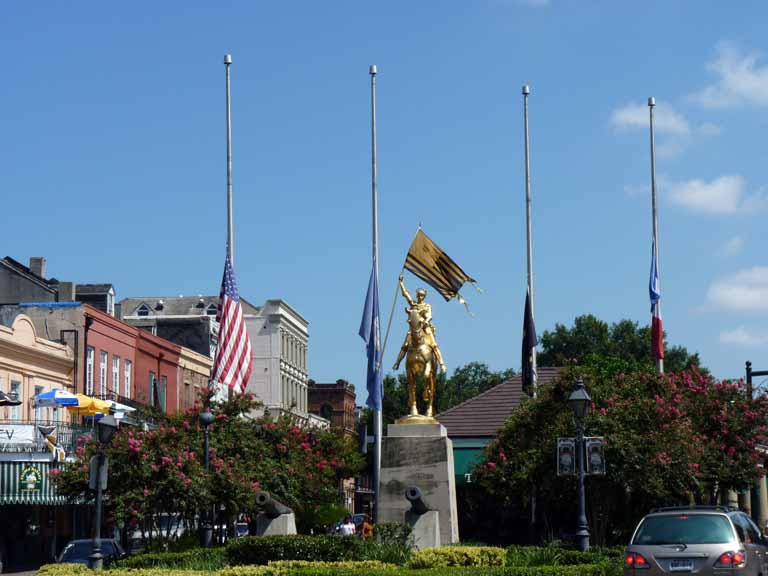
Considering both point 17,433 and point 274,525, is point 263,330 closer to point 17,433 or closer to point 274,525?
point 17,433

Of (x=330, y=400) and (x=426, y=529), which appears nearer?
(x=426, y=529)

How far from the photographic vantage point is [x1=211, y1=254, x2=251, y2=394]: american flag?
113 feet

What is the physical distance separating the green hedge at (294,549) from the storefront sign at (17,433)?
62.7ft

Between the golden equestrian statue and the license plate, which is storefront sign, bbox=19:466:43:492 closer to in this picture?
the golden equestrian statue

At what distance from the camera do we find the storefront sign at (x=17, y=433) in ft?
134

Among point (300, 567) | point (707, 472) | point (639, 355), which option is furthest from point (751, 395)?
point (639, 355)

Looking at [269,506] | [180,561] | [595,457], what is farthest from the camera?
[269,506]

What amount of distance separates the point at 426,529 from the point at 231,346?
1022 centimetres

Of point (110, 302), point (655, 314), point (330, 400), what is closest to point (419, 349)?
point (655, 314)

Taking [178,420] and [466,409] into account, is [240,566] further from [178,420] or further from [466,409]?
[466,409]

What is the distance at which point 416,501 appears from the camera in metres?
25.4

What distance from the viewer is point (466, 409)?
46.1 m

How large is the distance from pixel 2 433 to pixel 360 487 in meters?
67.9

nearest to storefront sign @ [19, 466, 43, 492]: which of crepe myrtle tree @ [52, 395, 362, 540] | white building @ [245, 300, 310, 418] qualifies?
crepe myrtle tree @ [52, 395, 362, 540]
